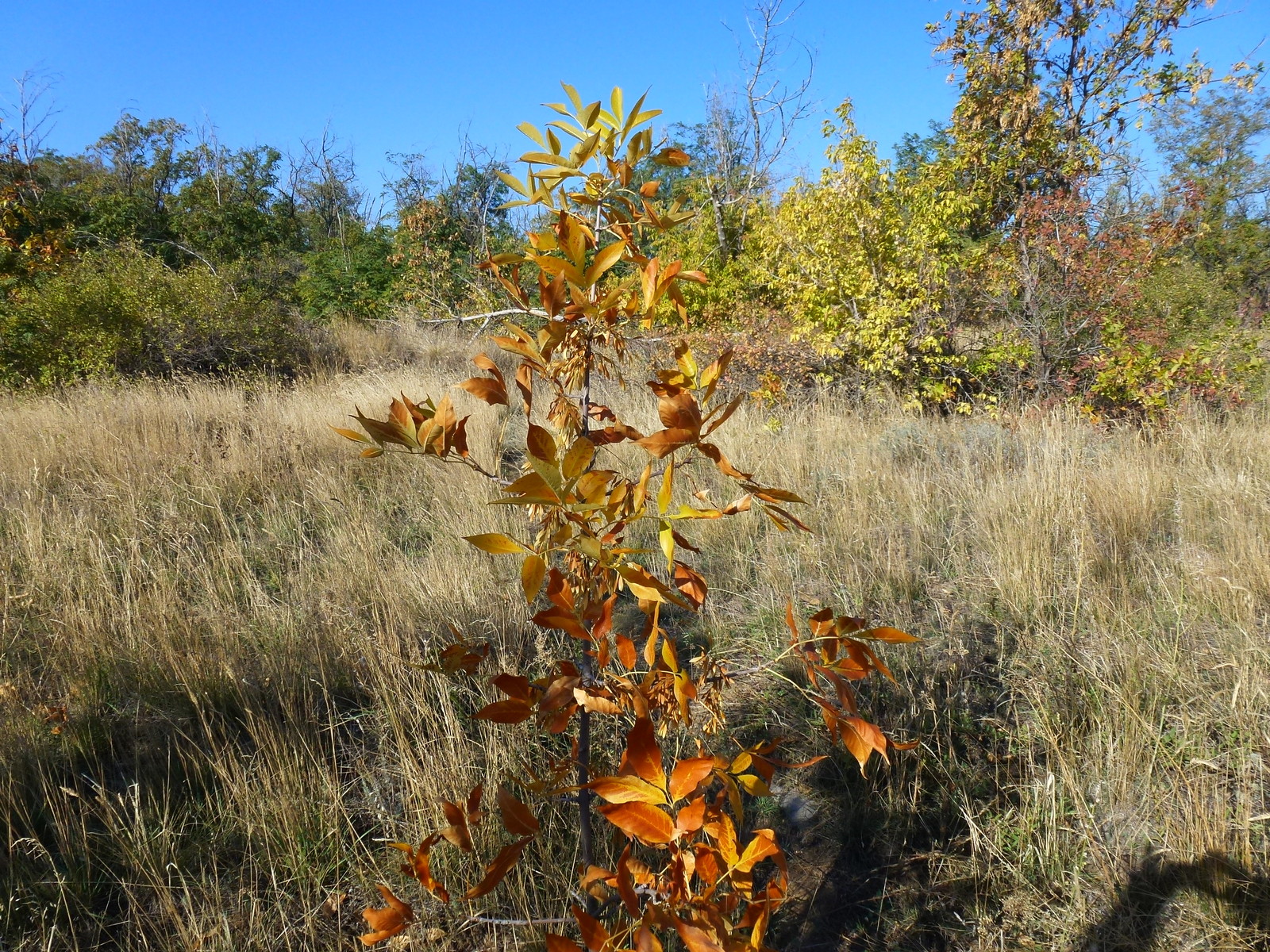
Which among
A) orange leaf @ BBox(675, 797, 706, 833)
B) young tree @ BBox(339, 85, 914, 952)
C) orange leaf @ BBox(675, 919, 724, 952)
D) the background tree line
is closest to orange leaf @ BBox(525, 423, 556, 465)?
young tree @ BBox(339, 85, 914, 952)

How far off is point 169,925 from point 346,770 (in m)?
0.55

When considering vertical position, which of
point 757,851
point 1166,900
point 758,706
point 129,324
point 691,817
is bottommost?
point 1166,900

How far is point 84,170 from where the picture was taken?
22.2m

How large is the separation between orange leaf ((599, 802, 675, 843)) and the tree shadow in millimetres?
1379

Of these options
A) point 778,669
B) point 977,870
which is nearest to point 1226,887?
point 977,870

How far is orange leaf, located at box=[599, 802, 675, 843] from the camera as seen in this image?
2.55 feet

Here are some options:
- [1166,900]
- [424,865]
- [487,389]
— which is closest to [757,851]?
[424,865]

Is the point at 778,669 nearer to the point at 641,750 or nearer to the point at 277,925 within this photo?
the point at 277,925

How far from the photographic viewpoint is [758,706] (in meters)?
2.41

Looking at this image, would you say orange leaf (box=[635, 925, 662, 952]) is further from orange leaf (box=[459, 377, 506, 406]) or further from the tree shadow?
the tree shadow

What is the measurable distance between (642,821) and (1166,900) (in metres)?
1.53

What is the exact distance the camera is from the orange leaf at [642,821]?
78cm

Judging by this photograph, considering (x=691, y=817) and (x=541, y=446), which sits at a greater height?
(x=541, y=446)

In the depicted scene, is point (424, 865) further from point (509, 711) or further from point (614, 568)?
point (614, 568)
